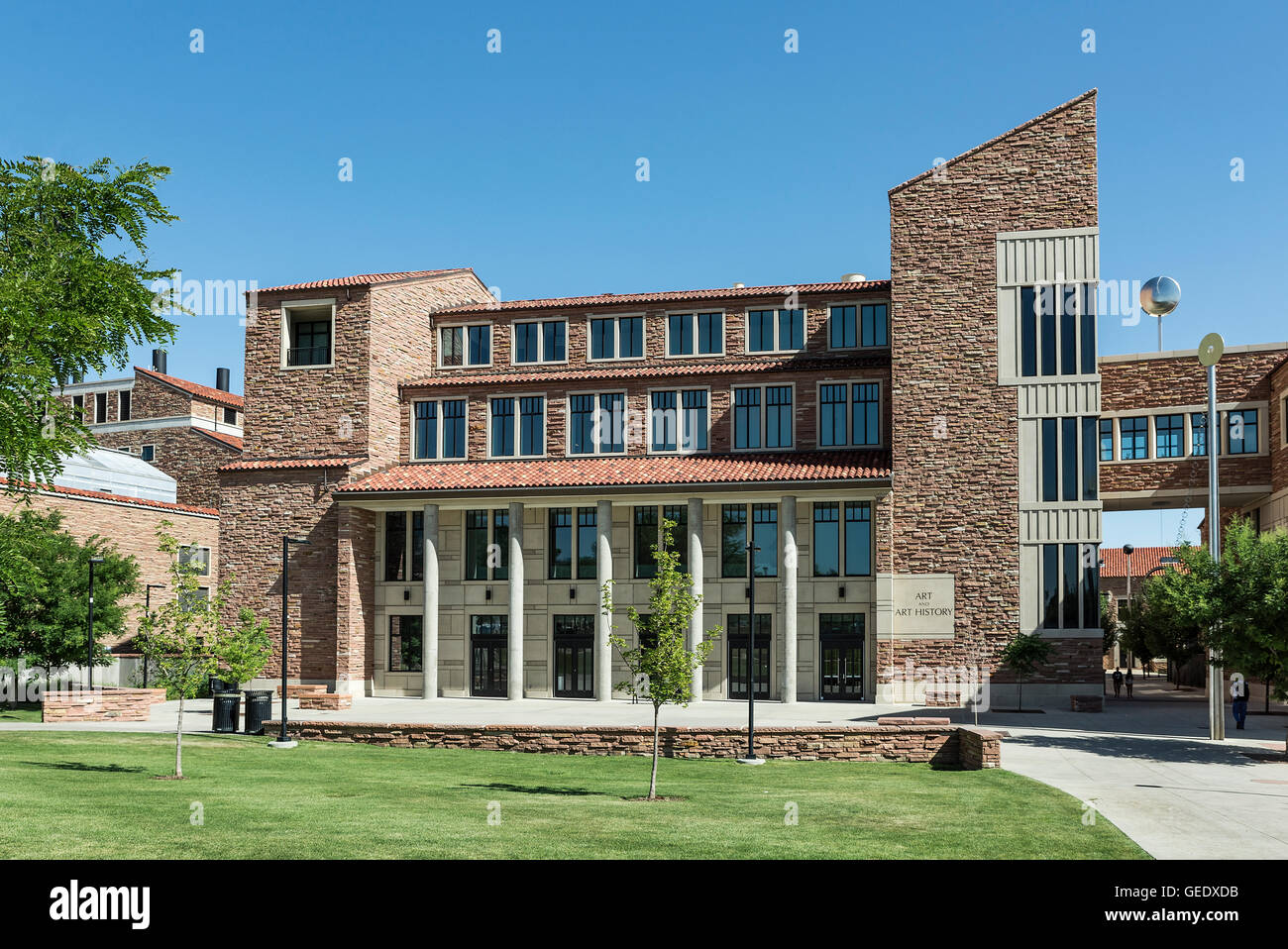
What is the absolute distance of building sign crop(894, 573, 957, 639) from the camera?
129 feet

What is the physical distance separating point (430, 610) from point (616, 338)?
555 inches

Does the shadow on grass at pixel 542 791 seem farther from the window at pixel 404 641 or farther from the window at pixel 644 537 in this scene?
the window at pixel 404 641

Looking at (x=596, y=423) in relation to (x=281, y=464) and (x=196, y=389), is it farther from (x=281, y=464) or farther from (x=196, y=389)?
(x=196, y=389)

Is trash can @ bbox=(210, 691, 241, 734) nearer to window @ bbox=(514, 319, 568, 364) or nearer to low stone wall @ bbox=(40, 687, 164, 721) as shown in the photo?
low stone wall @ bbox=(40, 687, 164, 721)

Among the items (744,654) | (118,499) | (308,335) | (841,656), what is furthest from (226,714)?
(841,656)

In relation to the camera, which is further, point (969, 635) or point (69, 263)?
point (969, 635)

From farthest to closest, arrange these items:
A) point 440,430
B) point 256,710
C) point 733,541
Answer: point 440,430, point 733,541, point 256,710

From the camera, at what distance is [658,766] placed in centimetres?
2152

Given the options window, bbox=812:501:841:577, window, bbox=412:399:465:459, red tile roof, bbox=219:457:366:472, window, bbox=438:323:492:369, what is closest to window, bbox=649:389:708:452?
window, bbox=812:501:841:577

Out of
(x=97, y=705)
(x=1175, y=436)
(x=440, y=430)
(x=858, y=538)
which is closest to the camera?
(x=97, y=705)

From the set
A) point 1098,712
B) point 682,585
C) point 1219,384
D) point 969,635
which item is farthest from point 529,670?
point 1219,384

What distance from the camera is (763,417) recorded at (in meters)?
44.7
